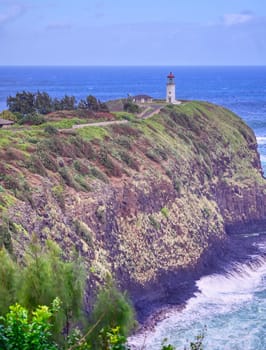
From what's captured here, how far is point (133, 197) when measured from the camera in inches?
1665

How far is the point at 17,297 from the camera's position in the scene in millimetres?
16188

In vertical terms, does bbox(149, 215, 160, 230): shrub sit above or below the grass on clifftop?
below

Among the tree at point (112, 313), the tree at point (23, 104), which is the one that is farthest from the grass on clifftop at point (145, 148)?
the tree at point (112, 313)

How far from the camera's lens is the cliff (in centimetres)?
3469

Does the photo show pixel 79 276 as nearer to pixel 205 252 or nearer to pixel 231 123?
pixel 205 252

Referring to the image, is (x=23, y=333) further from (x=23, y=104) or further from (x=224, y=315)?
(x=23, y=104)

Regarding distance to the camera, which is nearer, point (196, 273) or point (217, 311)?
point (217, 311)

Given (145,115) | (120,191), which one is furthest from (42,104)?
(120,191)

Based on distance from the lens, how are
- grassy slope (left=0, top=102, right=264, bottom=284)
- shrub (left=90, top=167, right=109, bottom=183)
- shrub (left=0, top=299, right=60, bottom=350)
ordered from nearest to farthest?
shrub (left=0, top=299, right=60, bottom=350), grassy slope (left=0, top=102, right=264, bottom=284), shrub (left=90, top=167, right=109, bottom=183)

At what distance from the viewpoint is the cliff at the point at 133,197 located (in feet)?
114

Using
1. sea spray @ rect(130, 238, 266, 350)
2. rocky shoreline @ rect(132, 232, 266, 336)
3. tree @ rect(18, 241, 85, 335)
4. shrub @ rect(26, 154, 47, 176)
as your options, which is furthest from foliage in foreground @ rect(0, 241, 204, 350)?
shrub @ rect(26, 154, 47, 176)

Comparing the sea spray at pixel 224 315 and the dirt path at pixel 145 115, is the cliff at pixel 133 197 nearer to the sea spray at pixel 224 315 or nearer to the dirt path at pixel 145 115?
the dirt path at pixel 145 115

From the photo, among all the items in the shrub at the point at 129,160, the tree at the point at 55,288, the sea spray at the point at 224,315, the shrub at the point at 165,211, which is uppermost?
the shrub at the point at 129,160

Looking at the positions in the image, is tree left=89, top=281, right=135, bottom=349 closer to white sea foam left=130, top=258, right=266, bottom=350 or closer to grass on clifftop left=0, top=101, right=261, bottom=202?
white sea foam left=130, top=258, right=266, bottom=350
